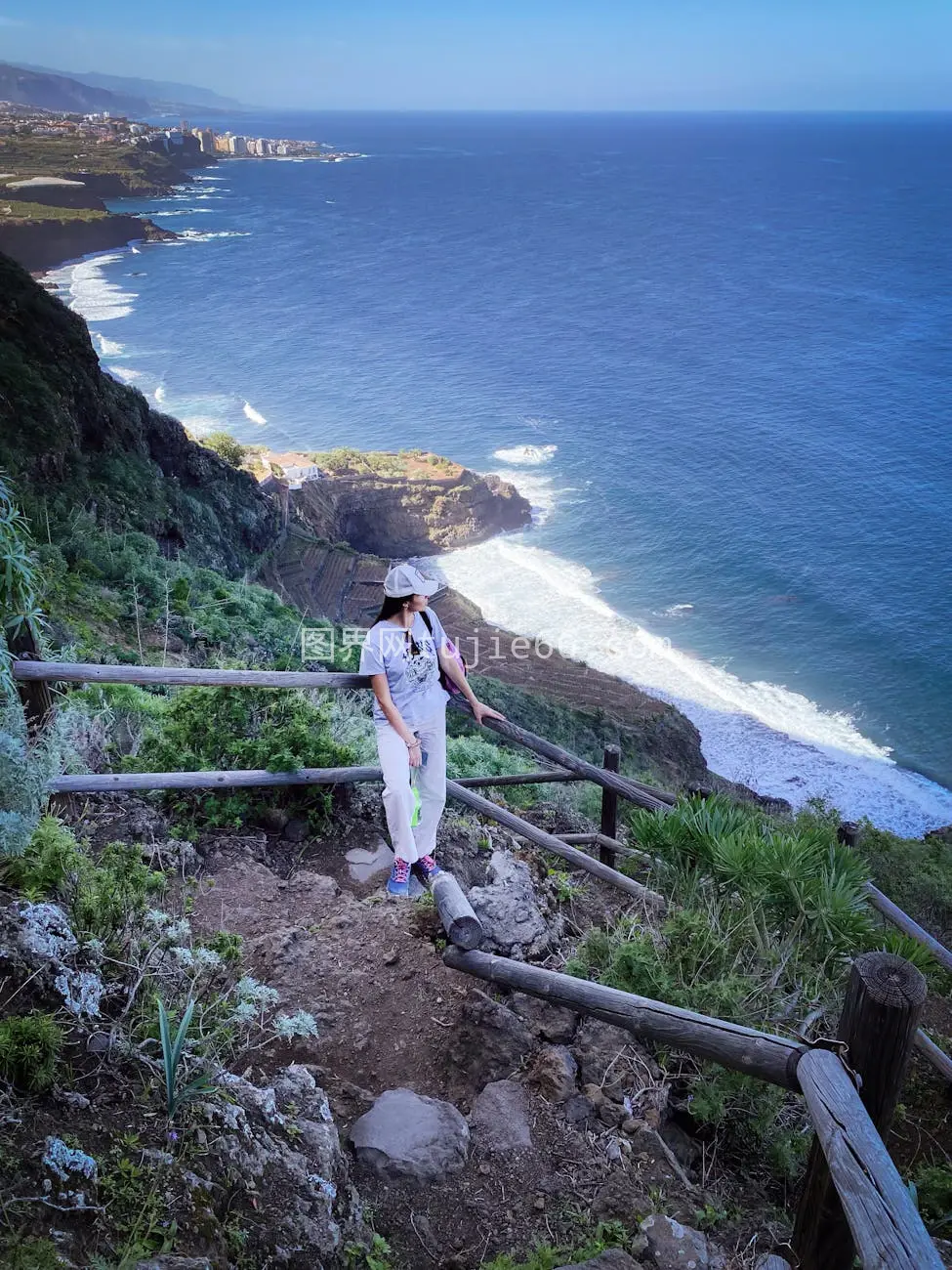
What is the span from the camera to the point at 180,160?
167 feet

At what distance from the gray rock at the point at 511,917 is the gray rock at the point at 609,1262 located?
1.54m

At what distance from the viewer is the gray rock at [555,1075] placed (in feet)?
11.7

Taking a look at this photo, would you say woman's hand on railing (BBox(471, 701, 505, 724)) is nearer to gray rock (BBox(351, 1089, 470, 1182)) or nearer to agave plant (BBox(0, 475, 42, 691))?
gray rock (BBox(351, 1089, 470, 1182))

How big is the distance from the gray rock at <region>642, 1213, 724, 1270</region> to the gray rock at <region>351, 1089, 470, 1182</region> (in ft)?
2.13

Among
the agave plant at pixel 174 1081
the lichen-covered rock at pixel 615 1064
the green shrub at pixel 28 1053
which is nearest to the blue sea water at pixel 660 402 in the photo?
the lichen-covered rock at pixel 615 1064

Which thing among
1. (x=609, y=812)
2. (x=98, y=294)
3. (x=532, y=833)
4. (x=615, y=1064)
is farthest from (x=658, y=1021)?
(x=98, y=294)

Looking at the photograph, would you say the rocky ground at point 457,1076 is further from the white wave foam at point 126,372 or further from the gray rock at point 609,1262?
the white wave foam at point 126,372

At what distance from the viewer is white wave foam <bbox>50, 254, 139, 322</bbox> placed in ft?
171

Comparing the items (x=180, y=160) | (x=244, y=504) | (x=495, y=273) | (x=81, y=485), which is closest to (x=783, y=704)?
(x=244, y=504)

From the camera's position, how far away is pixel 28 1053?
2.58 metres

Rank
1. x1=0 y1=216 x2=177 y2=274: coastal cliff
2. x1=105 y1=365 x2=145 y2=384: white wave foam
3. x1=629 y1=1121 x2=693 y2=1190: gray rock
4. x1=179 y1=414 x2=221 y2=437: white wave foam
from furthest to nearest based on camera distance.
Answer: x1=105 y1=365 x2=145 y2=384: white wave foam → x1=179 y1=414 x2=221 y2=437: white wave foam → x1=0 y1=216 x2=177 y2=274: coastal cliff → x1=629 y1=1121 x2=693 y2=1190: gray rock

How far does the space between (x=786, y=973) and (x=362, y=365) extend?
6883 cm

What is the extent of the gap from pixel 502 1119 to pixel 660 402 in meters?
64.6

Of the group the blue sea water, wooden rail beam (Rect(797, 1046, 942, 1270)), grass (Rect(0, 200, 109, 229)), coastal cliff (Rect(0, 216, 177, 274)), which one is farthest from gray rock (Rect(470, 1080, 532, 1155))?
grass (Rect(0, 200, 109, 229))
